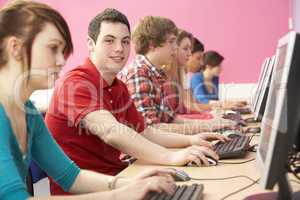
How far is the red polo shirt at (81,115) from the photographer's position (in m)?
1.58

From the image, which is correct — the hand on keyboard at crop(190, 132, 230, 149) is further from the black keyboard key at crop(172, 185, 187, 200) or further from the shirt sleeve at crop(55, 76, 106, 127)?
the black keyboard key at crop(172, 185, 187, 200)

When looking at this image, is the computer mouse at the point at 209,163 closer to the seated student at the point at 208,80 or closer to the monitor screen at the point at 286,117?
the monitor screen at the point at 286,117

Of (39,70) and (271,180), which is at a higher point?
(39,70)

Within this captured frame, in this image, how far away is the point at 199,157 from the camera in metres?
1.47

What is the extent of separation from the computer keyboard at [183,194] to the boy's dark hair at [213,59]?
3488 millimetres

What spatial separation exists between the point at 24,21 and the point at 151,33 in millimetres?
1397

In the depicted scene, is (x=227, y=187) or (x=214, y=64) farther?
(x=214, y=64)

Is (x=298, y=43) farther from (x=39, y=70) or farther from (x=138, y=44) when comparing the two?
(x=138, y=44)

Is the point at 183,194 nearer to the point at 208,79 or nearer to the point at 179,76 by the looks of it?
the point at 179,76

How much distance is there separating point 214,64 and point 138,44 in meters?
2.25

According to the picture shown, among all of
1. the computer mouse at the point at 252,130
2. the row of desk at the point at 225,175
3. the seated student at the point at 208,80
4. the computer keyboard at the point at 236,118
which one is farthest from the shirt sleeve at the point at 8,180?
the seated student at the point at 208,80

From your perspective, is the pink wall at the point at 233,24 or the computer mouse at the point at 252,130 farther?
the pink wall at the point at 233,24

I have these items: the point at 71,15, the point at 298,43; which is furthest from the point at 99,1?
the point at 298,43

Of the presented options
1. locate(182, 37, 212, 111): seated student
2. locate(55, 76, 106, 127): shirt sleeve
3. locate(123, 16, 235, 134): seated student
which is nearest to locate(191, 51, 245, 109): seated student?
locate(182, 37, 212, 111): seated student
